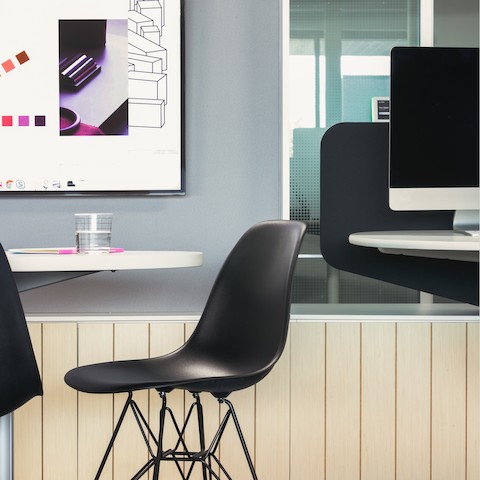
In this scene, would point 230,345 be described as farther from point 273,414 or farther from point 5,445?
point 5,445

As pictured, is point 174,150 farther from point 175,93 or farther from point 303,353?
point 303,353

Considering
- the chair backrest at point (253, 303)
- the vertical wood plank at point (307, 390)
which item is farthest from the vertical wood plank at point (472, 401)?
the chair backrest at point (253, 303)

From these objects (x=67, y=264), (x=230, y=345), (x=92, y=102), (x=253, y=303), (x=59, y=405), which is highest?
(x=92, y=102)

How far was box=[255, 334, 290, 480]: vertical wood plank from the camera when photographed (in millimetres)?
2453

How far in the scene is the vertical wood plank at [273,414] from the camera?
2453mm

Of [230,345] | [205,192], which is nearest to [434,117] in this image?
[230,345]

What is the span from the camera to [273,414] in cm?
246

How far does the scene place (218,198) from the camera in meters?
2.52

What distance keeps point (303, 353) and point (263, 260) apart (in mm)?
595

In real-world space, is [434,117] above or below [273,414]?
above

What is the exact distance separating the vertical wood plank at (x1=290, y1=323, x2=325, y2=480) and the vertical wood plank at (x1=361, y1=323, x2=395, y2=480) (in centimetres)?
15

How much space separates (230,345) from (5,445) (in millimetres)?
674

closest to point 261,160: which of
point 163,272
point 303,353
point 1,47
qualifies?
point 163,272

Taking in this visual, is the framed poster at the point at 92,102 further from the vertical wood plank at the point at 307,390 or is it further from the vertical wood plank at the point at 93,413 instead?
the vertical wood plank at the point at 307,390
